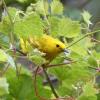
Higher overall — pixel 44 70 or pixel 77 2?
pixel 77 2

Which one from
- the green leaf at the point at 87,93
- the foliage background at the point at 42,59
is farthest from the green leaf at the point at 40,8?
the green leaf at the point at 87,93

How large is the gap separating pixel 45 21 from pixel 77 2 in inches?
53.5

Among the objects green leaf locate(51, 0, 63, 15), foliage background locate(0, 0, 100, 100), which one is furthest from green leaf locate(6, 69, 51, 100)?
green leaf locate(51, 0, 63, 15)

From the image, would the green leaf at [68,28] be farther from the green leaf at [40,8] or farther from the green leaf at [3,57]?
the green leaf at [3,57]

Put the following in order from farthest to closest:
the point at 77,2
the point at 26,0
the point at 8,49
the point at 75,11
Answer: the point at 77,2 → the point at 75,11 → the point at 26,0 → the point at 8,49

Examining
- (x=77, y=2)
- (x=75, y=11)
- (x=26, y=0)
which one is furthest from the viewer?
(x=77, y=2)

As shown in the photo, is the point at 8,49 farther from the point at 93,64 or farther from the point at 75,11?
the point at 75,11

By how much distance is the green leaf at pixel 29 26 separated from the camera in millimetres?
512

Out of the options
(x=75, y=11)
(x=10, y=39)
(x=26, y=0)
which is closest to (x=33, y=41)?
(x=10, y=39)

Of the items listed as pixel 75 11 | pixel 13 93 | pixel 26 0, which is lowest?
pixel 13 93

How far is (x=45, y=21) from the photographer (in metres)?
0.59

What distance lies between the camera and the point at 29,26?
52 centimetres

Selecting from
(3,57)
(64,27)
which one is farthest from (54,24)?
(3,57)

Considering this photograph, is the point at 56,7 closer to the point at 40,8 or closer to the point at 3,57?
the point at 40,8
